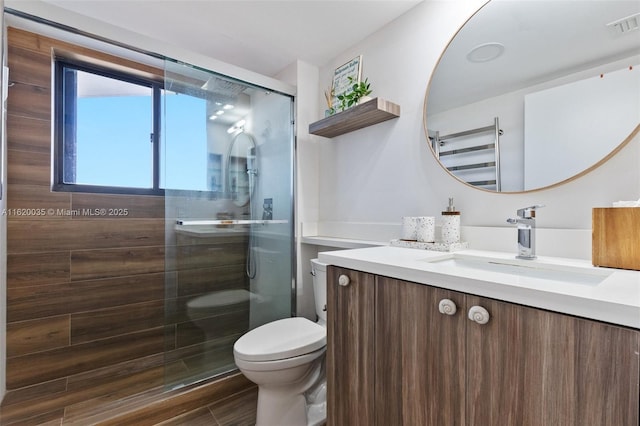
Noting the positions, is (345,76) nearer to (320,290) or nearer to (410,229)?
(410,229)

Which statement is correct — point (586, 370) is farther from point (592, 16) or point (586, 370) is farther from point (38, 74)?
point (38, 74)

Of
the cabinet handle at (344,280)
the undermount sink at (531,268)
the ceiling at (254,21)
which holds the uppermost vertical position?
the ceiling at (254,21)

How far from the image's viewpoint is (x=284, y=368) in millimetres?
1283

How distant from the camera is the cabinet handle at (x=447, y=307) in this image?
73 centimetres

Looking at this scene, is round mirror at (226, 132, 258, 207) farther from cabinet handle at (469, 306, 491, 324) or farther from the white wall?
cabinet handle at (469, 306, 491, 324)

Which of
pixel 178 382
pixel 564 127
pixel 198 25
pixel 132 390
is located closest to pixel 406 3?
pixel 564 127

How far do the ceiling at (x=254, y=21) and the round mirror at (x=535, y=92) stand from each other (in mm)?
527

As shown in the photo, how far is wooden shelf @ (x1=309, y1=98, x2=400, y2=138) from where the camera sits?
5.13 ft

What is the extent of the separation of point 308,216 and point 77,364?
1793 millimetres

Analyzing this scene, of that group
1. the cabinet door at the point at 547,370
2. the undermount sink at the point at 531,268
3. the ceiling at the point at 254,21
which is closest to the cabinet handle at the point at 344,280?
the undermount sink at the point at 531,268

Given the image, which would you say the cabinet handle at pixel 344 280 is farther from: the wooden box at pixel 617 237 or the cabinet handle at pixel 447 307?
the wooden box at pixel 617 237

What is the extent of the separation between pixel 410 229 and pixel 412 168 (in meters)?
0.36

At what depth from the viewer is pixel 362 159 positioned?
6.14 feet

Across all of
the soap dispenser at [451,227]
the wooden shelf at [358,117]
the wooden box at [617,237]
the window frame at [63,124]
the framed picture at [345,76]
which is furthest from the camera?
the window frame at [63,124]
